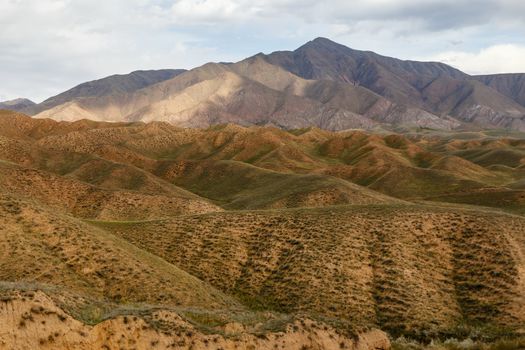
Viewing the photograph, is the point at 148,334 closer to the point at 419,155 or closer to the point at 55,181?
the point at 55,181

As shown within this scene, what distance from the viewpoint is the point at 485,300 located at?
119 ft

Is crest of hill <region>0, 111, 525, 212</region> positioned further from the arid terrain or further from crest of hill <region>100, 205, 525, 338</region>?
the arid terrain

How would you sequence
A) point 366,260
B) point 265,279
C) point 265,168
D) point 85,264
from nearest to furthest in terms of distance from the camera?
point 85,264 → point 265,279 → point 366,260 → point 265,168

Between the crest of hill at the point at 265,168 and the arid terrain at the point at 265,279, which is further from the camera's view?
the crest of hill at the point at 265,168

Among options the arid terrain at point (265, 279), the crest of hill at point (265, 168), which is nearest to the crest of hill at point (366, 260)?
the arid terrain at point (265, 279)

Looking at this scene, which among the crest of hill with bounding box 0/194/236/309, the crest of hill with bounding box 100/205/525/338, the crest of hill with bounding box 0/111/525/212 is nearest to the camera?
the crest of hill with bounding box 0/194/236/309

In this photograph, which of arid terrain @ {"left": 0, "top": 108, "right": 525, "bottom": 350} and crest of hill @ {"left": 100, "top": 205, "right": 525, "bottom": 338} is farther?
crest of hill @ {"left": 100, "top": 205, "right": 525, "bottom": 338}

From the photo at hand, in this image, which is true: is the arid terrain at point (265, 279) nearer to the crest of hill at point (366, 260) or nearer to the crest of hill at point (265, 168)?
the crest of hill at point (366, 260)

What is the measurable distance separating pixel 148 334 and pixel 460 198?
81.1 metres

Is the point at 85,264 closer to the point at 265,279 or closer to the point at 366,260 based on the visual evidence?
the point at 265,279

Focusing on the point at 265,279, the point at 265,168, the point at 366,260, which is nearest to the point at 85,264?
the point at 265,279

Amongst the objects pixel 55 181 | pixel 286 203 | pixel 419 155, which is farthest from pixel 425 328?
pixel 419 155

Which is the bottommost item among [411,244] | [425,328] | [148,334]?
[425,328]

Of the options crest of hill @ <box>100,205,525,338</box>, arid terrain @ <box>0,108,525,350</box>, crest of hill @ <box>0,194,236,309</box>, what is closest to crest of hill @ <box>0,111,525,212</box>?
crest of hill @ <box>100,205,525,338</box>
